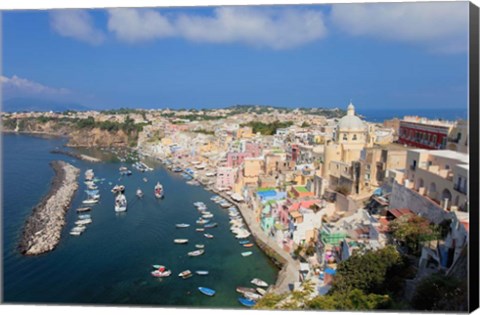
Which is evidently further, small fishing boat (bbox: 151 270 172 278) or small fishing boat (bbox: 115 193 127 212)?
small fishing boat (bbox: 115 193 127 212)

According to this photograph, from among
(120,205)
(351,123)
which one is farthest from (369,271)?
(120,205)

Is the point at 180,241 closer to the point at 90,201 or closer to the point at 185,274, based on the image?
the point at 185,274

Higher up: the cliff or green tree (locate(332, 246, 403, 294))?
the cliff

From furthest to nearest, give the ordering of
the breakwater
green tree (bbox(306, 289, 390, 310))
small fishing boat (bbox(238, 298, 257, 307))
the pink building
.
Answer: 1. the breakwater
2. the pink building
3. small fishing boat (bbox(238, 298, 257, 307))
4. green tree (bbox(306, 289, 390, 310))

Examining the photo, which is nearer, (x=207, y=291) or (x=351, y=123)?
(x=207, y=291)

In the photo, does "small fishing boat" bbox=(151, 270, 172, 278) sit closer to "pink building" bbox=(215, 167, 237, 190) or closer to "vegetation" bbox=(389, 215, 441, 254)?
"vegetation" bbox=(389, 215, 441, 254)

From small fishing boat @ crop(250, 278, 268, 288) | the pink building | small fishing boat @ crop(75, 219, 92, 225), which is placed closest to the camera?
small fishing boat @ crop(250, 278, 268, 288)

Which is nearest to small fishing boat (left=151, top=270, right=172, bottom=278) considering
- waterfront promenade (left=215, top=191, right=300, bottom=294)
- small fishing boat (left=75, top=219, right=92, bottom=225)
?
waterfront promenade (left=215, top=191, right=300, bottom=294)
